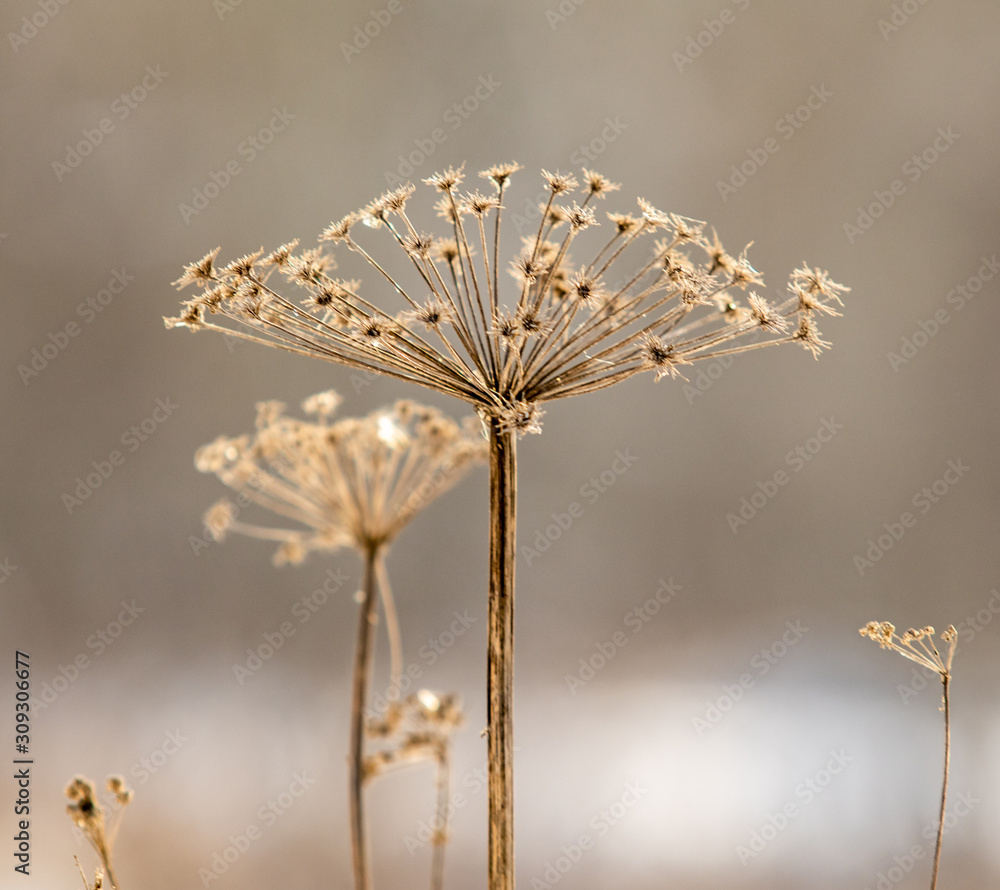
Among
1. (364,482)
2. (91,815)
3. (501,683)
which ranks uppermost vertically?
(364,482)

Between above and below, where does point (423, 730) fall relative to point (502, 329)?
below

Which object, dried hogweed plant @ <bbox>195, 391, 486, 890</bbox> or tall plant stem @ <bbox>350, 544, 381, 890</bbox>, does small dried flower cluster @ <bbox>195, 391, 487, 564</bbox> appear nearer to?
dried hogweed plant @ <bbox>195, 391, 486, 890</bbox>

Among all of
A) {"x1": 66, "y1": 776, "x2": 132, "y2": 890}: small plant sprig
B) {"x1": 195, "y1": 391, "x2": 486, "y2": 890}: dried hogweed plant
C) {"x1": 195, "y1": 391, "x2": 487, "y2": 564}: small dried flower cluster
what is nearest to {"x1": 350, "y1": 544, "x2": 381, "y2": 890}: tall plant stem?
{"x1": 195, "y1": 391, "x2": 486, "y2": 890}: dried hogweed plant

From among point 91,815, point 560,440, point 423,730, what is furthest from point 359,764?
point 560,440

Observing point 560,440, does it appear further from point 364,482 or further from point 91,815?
point 91,815

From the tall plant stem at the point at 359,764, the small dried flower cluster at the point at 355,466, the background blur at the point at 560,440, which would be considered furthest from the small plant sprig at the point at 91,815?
the background blur at the point at 560,440

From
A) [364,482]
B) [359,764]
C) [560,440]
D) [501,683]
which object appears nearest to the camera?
[501,683]

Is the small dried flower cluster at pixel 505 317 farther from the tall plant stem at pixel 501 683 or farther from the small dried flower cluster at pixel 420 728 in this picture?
the small dried flower cluster at pixel 420 728
